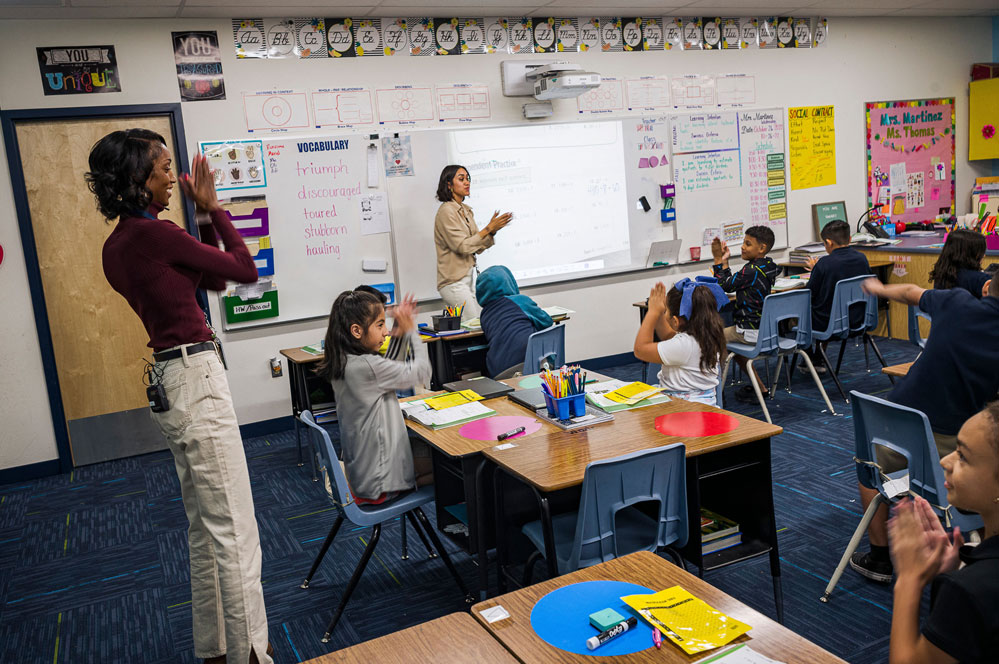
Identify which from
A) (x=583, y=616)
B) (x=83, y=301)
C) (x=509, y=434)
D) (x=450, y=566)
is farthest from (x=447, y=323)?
(x=583, y=616)

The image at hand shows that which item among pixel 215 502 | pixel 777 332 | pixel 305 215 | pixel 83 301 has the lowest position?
pixel 777 332

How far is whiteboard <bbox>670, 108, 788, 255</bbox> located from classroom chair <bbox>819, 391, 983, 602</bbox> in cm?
425

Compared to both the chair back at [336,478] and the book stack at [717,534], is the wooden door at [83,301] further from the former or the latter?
the book stack at [717,534]

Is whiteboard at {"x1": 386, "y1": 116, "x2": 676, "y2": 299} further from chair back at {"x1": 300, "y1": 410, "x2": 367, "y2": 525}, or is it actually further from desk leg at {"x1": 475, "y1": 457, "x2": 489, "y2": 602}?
desk leg at {"x1": 475, "y1": 457, "x2": 489, "y2": 602}

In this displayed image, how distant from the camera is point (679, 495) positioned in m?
2.29

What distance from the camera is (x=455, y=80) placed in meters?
5.72

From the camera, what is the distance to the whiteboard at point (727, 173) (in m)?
6.60

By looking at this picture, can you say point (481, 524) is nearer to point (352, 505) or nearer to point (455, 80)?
point (352, 505)

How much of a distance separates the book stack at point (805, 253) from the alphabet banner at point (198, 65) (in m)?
4.93

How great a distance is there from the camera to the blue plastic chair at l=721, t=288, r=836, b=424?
465cm

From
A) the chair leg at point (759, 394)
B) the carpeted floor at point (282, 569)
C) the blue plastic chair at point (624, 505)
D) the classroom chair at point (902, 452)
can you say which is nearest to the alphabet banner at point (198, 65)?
the carpeted floor at point (282, 569)

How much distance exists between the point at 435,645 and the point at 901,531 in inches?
32.7

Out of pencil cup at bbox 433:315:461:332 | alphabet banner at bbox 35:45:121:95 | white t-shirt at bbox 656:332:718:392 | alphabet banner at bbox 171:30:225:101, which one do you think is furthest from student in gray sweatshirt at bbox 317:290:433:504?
alphabet banner at bbox 35:45:121:95

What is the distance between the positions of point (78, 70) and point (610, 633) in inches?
194
